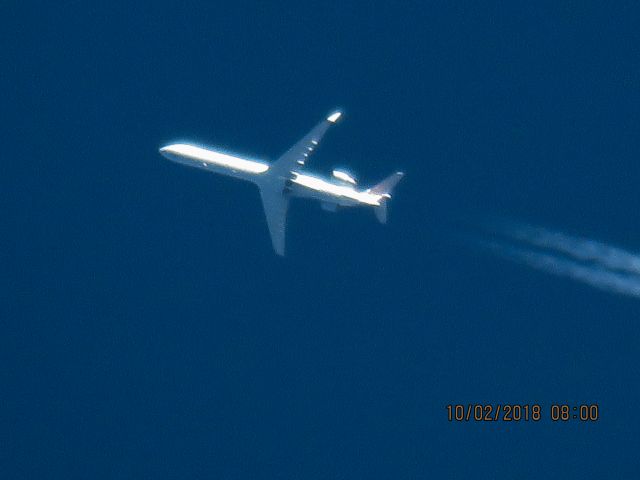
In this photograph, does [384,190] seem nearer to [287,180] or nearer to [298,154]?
[298,154]

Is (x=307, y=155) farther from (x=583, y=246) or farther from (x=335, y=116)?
(x=583, y=246)

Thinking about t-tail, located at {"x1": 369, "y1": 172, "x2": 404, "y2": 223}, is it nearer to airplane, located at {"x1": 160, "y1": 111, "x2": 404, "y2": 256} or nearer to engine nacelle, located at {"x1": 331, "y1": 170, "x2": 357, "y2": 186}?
airplane, located at {"x1": 160, "y1": 111, "x2": 404, "y2": 256}

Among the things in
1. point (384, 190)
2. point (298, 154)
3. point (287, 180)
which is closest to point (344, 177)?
point (384, 190)

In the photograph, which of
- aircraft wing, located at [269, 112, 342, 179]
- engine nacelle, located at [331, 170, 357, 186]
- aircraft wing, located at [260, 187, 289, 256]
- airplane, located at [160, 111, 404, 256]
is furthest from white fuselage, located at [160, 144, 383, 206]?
aircraft wing, located at [260, 187, 289, 256]

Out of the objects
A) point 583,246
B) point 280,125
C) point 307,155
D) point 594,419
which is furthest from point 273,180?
point 594,419

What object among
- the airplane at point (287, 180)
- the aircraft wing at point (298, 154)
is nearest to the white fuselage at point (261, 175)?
the airplane at point (287, 180)

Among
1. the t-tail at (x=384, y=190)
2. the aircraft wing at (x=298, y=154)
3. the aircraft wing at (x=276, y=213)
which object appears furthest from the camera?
the aircraft wing at (x=276, y=213)

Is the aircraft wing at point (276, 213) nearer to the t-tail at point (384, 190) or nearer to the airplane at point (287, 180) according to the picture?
the airplane at point (287, 180)
